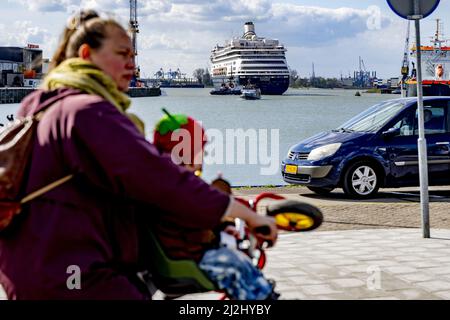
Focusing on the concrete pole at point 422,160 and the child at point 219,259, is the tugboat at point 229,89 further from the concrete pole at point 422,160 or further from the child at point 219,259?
the child at point 219,259

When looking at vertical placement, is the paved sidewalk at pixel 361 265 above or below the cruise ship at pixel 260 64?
below

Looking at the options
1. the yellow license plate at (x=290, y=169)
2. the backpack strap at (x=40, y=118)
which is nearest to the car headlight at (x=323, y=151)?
the yellow license plate at (x=290, y=169)

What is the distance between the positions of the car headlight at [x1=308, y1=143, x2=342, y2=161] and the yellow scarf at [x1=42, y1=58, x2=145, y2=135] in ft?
30.4

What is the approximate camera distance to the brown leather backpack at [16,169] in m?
1.95

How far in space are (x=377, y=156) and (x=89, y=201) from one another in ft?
31.8

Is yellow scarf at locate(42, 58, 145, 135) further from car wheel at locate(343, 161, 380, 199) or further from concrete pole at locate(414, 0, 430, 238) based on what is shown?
car wheel at locate(343, 161, 380, 199)

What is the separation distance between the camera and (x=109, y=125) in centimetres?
189

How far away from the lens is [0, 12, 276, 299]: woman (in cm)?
189

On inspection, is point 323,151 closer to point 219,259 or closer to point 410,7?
point 410,7

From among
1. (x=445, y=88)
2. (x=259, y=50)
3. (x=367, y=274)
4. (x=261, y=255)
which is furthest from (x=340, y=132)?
(x=259, y=50)

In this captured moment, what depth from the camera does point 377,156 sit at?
11227 mm

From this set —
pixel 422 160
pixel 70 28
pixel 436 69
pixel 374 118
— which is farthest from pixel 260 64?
pixel 70 28

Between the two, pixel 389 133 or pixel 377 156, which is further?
pixel 389 133
